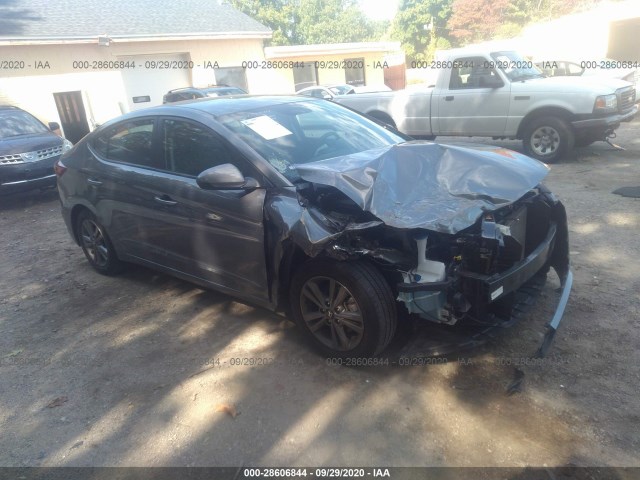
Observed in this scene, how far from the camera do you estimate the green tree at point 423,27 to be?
44750 mm

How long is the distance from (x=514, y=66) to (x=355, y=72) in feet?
60.4

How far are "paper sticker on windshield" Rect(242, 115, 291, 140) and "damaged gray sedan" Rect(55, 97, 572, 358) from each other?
0.05 feet

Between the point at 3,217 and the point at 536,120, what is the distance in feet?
29.8

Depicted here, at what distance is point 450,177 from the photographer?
3156 millimetres

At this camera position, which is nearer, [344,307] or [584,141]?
[344,307]

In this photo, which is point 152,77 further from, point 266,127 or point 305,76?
point 266,127

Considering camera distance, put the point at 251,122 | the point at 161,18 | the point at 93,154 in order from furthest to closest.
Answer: the point at 161,18
the point at 93,154
the point at 251,122

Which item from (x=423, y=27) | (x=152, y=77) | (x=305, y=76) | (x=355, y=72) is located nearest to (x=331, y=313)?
(x=152, y=77)

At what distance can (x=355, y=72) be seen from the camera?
26.1 meters

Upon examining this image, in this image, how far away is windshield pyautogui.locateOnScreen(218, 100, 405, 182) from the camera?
3537 millimetres

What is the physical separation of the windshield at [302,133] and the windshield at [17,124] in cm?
751

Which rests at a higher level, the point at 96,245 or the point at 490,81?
the point at 490,81

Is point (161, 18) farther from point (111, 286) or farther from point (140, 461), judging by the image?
point (140, 461)

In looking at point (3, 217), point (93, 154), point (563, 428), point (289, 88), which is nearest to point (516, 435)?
point (563, 428)
